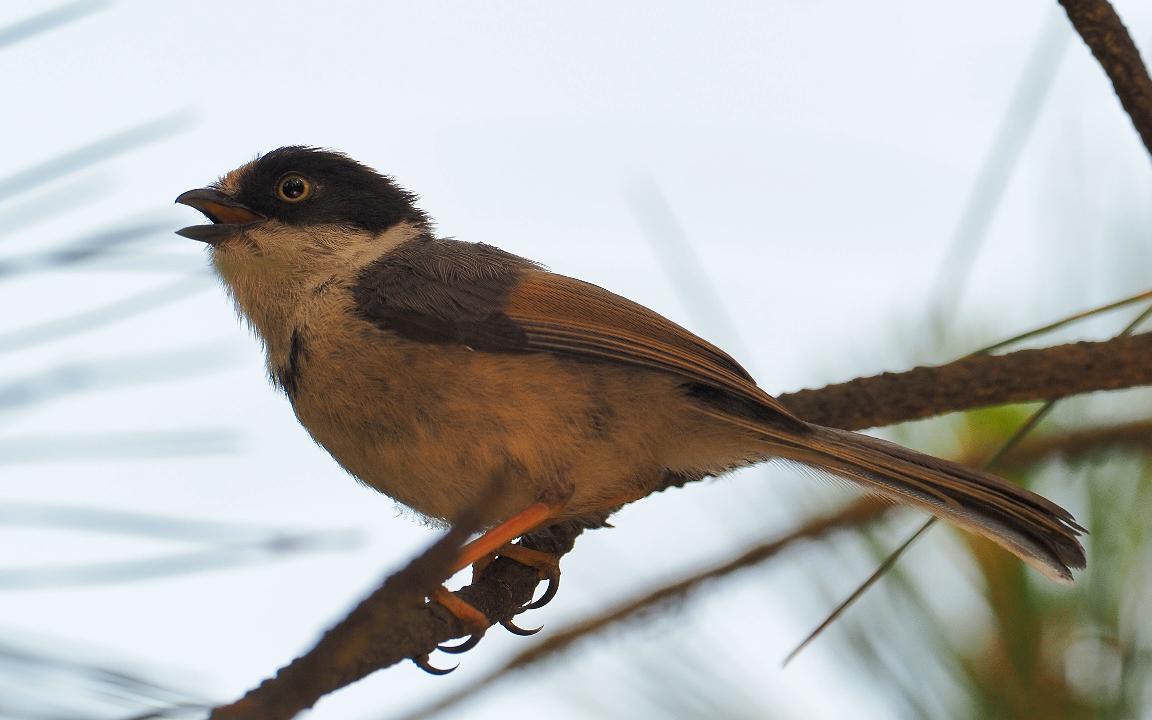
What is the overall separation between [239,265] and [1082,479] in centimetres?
286

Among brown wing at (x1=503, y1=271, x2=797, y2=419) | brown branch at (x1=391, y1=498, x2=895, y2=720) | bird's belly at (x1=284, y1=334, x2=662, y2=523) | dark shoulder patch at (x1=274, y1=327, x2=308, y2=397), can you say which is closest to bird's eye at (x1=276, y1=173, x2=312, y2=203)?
dark shoulder patch at (x1=274, y1=327, x2=308, y2=397)

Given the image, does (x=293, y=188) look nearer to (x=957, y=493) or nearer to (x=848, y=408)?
(x=848, y=408)

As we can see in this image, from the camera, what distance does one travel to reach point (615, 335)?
3.67 metres

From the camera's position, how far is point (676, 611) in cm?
338

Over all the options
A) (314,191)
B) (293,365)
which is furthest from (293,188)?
(293,365)

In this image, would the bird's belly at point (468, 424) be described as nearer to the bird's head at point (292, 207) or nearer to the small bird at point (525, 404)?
the small bird at point (525, 404)

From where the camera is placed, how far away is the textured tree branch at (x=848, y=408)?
62.3 inches

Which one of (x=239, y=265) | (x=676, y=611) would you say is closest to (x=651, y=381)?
(x=676, y=611)

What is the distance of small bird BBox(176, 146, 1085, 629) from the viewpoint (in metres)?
3.43

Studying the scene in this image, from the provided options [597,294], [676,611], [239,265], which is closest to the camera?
[676,611]

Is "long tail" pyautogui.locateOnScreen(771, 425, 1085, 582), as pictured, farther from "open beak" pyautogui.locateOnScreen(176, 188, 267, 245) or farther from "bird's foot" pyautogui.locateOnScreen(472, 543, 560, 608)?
"open beak" pyautogui.locateOnScreen(176, 188, 267, 245)

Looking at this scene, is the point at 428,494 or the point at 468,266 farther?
the point at 468,266

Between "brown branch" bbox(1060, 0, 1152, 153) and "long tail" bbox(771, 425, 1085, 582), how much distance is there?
96cm

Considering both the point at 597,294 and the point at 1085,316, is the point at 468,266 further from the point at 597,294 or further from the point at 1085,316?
the point at 1085,316
